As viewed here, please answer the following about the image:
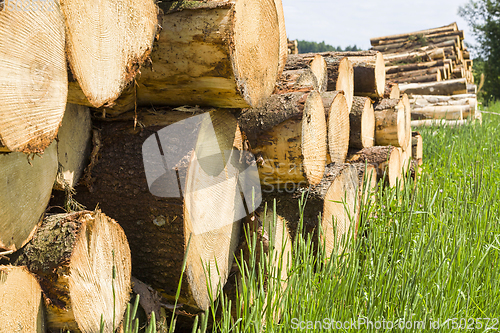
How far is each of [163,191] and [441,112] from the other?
644cm

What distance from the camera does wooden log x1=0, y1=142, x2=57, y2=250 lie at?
1010mm

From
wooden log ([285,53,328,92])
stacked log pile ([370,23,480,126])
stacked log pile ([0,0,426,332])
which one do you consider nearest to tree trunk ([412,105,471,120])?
stacked log pile ([370,23,480,126])

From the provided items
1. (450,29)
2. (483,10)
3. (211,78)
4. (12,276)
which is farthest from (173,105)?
(483,10)

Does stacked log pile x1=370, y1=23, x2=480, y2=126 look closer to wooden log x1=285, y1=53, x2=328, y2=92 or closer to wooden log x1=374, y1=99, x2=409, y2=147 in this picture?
wooden log x1=374, y1=99, x2=409, y2=147

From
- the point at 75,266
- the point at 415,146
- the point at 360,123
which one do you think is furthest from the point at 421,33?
the point at 75,266

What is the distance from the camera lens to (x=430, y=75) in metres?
6.91

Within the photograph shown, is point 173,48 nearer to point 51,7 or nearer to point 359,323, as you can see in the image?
point 51,7

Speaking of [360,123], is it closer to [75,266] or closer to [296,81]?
[296,81]

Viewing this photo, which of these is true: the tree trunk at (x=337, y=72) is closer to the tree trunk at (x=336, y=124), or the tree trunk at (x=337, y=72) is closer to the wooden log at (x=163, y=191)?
the tree trunk at (x=336, y=124)

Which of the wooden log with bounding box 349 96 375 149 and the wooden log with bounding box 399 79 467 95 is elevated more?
the wooden log with bounding box 399 79 467 95

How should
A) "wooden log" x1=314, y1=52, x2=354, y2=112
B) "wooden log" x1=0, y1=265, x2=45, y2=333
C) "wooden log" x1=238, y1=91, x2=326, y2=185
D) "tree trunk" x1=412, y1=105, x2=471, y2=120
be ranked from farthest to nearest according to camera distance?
"tree trunk" x1=412, y1=105, x2=471, y2=120
"wooden log" x1=314, y1=52, x2=354, y2=112
"wooden log" x1=238, y1=91, x2=326, y2=185
"wooden log" x1=0, y1=265, x2=45, y2=333

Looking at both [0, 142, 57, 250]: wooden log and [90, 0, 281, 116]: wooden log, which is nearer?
[0, 142, 57, 250]: wooden log

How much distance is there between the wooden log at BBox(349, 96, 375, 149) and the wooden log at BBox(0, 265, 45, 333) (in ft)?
7.94

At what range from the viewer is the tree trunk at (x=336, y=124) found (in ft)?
7.52
